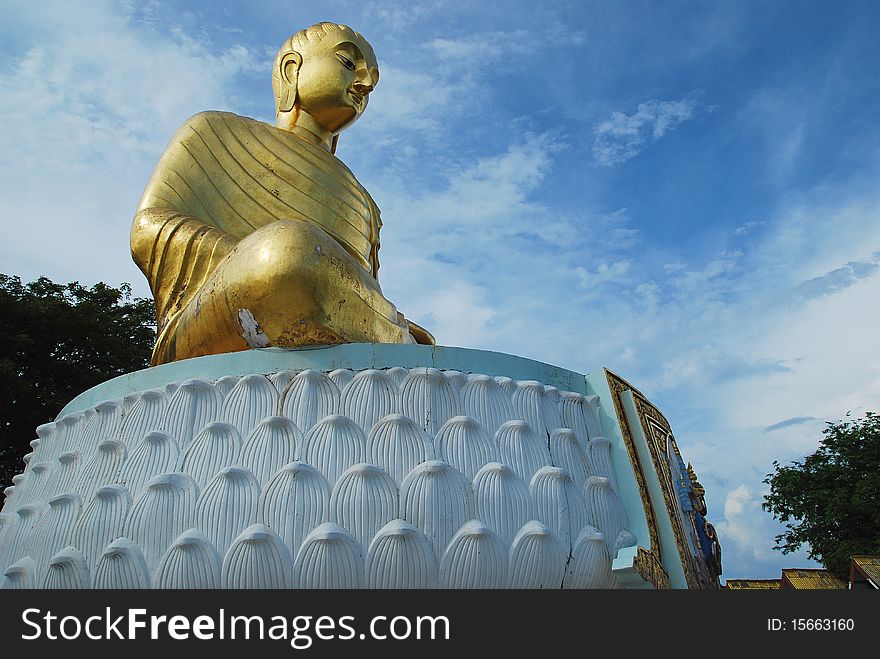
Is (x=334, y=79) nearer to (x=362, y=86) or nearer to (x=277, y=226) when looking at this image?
(x=362, y=86)

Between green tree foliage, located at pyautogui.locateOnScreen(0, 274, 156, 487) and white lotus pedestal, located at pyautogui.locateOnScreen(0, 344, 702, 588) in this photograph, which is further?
green tree foliage, located at pyautogui.locateOnScreen(0, 274, 156, 487)

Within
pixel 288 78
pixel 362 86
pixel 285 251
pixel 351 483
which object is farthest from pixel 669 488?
pixel 288 78

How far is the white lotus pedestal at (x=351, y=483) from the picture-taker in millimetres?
2916

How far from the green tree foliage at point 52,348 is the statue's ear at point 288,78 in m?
6.09

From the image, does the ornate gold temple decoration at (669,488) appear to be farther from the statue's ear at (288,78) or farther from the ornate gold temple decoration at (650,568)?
the statue's ear at (288,78)

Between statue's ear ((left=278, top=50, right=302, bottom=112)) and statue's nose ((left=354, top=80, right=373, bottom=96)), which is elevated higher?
statue's ear ((left=278, top=50, right=302, bottom=112))

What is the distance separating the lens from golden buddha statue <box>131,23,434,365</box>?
376 centimetres

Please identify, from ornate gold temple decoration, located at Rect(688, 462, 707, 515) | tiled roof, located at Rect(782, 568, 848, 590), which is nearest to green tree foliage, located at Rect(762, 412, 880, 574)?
tiled roof, located at Rect(782, 568, 848, 590)

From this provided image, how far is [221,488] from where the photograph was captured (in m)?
3.04

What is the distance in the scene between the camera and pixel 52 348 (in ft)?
39.1

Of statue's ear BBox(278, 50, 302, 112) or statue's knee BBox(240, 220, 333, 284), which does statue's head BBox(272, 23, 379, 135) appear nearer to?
statue's ear BBox(278, 50, 302, 112)

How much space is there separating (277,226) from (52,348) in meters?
9.52
